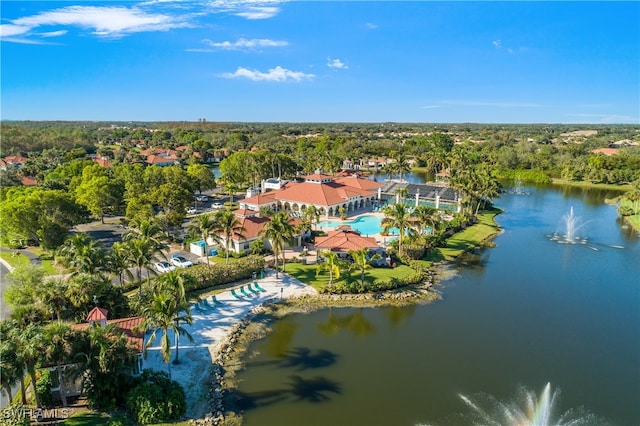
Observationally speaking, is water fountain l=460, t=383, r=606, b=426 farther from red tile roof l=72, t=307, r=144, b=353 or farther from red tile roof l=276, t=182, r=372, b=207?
red tile roof l=276, t=182, r=372, b=207

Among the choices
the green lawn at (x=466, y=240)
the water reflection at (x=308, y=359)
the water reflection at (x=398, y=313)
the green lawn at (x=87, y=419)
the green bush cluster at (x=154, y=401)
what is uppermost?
the green lawn at (x=466, y=240)

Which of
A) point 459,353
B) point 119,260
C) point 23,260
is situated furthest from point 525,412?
point 23,260

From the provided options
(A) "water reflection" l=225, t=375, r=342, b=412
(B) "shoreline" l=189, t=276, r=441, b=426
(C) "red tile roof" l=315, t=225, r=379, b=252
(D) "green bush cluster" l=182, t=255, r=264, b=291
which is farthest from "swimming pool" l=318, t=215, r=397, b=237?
(A) "water reflection" l=225, t=375, r=342, b=412

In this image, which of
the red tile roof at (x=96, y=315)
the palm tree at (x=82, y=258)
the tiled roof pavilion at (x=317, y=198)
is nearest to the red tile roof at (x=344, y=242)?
the tiled roof pavilion at (x=317, y=198)

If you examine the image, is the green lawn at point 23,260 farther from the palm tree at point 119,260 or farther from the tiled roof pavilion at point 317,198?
the tiled roof pavilion at point 317,198

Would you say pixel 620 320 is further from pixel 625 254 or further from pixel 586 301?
pixel 625 254

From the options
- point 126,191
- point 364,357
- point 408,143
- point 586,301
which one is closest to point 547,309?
point 586,301

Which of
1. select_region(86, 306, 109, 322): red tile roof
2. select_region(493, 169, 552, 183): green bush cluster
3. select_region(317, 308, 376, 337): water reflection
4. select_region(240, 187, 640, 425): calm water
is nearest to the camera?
select_region(240, 187, 640, 425): calm water
